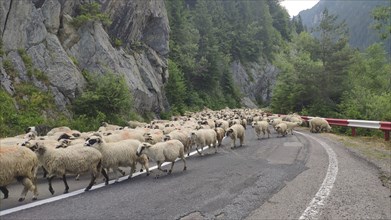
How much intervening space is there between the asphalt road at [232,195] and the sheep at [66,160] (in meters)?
0.42

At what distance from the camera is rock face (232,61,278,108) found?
261 feet

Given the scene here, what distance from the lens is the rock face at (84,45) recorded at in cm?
A: 2133

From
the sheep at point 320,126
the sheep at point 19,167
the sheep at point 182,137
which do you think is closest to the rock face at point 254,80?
the sheep at point 320,126

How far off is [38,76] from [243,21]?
259ft

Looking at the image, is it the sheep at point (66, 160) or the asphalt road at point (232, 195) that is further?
the sheep at point (66, 160)

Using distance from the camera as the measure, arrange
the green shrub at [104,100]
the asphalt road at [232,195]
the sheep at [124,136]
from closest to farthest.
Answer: the asphalt road at [232,195] < the sheep at [124,136] < the green shrub at [104,100]

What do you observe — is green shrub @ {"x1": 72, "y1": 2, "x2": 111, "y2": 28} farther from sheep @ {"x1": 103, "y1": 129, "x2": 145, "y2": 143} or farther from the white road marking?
the white road marking

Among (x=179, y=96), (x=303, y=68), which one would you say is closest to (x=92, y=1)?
(x=179, y=96)

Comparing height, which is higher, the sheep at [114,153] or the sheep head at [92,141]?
the sheep head at [92,141]

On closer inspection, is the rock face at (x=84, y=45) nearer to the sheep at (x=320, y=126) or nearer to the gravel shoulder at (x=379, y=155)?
the sheep at (x=320, y=126)

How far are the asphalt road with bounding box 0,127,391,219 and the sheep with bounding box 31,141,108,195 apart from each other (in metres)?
0.42

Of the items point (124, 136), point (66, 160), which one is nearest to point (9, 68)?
point (124, 136)

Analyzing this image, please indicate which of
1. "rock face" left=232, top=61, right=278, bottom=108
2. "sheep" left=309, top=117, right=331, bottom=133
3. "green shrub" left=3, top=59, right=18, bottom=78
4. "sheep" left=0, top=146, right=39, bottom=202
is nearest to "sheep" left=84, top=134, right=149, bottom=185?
"sheep" left=0, top=146, right=39, bottom=202

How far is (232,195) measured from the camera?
7.00 m
